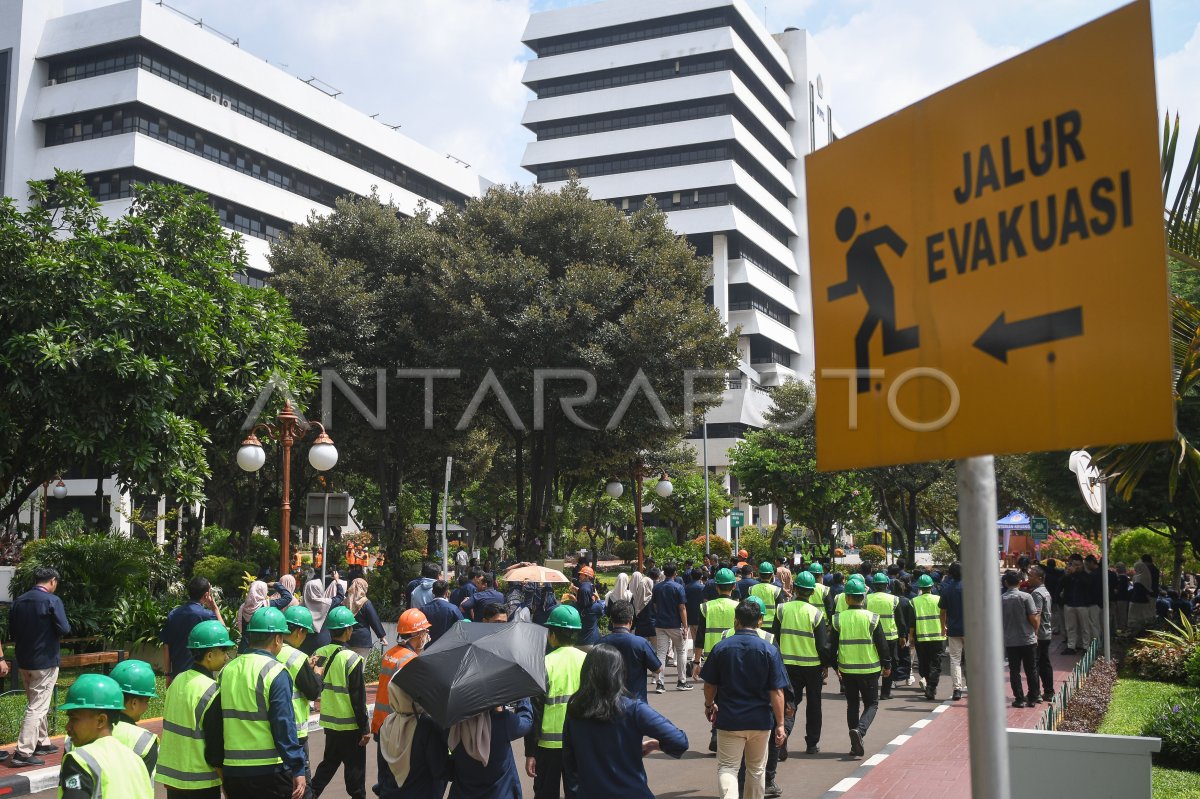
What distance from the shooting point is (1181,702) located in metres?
10.7

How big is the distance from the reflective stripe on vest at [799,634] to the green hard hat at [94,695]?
7168mm

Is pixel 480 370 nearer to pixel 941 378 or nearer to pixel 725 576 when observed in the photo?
pixel 725 576

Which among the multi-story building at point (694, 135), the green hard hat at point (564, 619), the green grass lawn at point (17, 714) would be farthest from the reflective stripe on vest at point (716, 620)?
the multi-story building at point (694, 135)

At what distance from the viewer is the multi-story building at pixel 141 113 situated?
44531 mm

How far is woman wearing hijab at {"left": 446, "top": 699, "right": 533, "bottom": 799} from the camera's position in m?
6.02

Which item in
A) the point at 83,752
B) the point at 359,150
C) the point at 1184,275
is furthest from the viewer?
the point at 359,150

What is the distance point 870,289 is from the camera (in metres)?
2.70

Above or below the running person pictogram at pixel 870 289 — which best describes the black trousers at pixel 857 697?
below

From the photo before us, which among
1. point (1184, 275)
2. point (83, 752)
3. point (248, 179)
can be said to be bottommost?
point (83, 752)

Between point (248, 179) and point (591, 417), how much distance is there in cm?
2955

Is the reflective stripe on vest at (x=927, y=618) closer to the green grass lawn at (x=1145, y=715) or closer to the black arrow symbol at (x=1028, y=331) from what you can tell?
the green grass lawn at (x=1145, y=715)

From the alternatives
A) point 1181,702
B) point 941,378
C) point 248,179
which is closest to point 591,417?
point 1181,702

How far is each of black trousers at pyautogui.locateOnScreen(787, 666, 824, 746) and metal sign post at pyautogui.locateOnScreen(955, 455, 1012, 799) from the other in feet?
27.7

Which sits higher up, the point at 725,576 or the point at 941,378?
the point at 941,378
